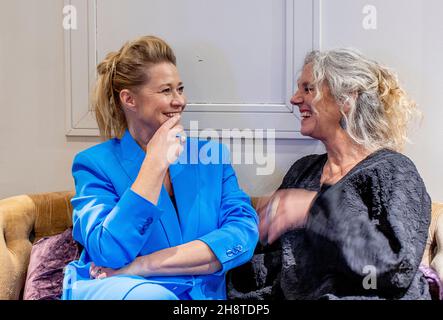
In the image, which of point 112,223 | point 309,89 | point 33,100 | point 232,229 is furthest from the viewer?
point 33,100

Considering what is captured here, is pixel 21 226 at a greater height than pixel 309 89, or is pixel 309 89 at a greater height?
pixel 309 89

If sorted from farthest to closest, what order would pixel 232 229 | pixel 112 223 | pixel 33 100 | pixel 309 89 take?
pixel 33 100
pixel 309 89
pixel 232 229
pixel 112 223

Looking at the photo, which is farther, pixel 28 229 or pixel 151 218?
pixel 28 229

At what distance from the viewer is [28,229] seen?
1270mm

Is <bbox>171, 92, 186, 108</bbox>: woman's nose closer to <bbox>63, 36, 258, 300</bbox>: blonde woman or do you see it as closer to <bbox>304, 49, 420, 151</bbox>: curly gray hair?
<bbox>63, 36, 258, 300</bbox>: blonde woman

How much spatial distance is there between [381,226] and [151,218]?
1.41ft

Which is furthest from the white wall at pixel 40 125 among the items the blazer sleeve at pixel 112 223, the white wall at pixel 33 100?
the blazer sleeve at pixel 112 223

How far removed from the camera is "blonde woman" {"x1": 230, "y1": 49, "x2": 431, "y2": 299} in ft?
3.29

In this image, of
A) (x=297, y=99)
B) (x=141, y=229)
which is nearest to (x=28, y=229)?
(x=141, y=229)

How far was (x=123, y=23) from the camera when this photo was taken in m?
1.34

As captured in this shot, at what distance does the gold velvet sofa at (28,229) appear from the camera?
117 cm

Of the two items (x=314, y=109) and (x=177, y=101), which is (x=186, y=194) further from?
(x=314, y=109)

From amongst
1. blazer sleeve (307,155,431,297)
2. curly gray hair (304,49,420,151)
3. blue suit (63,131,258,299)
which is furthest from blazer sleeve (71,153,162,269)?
curly gray hair (304,49,420,151)

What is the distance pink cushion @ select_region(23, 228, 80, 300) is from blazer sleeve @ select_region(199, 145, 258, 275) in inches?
13.0
